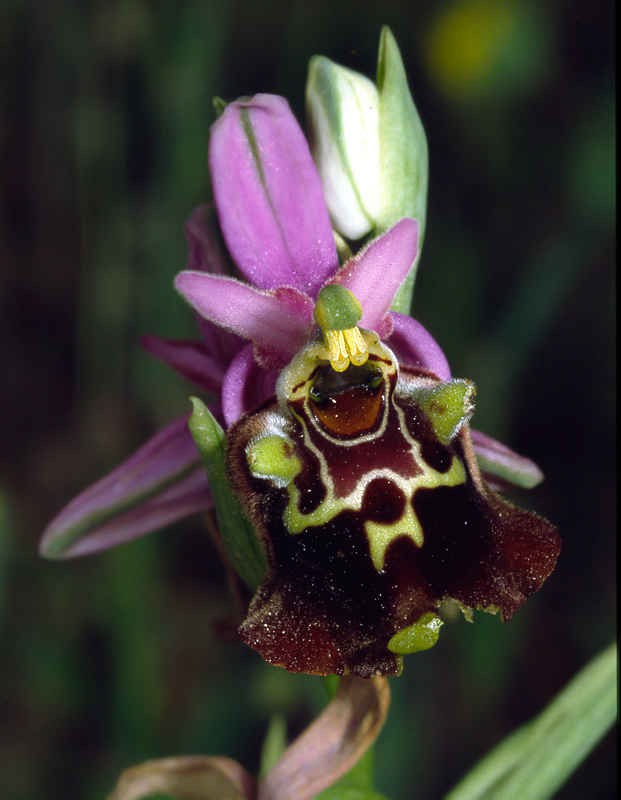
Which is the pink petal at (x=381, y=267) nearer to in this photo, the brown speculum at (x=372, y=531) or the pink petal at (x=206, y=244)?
the brown speculum at (x=372, y=531)

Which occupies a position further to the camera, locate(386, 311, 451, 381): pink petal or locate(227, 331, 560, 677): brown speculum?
locate(386, 311, 451, 381): pink petal

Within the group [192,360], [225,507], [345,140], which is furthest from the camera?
Answer: [192,360]

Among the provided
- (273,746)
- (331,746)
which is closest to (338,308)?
(331,746)

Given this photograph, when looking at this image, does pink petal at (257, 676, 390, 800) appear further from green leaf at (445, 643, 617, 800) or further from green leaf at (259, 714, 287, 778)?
green leaf at (445, 643, 617, 800)

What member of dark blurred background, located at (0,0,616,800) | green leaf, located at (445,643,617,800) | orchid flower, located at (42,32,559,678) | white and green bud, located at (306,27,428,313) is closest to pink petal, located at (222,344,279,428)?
orchid flower, located at (42,32,559,678)

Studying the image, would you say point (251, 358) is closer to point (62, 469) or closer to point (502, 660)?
point (502, 660)

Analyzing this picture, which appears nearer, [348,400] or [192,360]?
[348,400]

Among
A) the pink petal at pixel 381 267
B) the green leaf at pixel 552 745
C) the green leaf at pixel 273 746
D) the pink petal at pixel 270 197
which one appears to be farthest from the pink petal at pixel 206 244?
the green leaf at pixel 552 745

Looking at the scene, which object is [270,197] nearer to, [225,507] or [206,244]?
[206,244]
